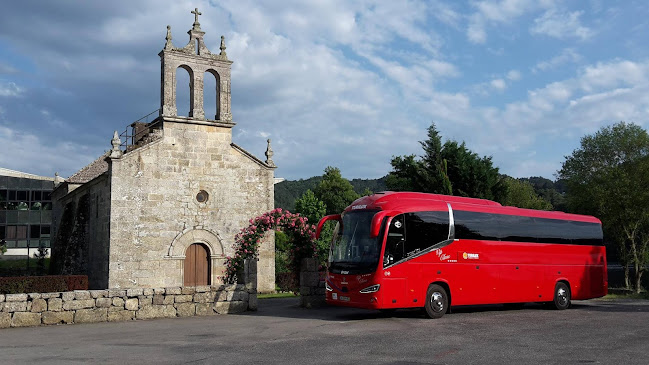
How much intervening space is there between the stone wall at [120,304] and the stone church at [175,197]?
832 centimetres

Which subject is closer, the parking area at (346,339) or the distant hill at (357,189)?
the parking area at (346,339)

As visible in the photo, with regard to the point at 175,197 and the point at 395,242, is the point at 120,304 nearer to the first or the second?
the point at 395,242

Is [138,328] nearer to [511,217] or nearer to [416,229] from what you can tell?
[416,229]

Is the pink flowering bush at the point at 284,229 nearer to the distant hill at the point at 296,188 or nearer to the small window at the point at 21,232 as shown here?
the small window at the point at 21,232

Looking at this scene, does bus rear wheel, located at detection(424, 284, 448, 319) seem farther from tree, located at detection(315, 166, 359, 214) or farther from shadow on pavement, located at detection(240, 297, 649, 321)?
tree, located at detection(315, 166, 359, 214)

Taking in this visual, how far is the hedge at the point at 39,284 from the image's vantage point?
1603 centimetres

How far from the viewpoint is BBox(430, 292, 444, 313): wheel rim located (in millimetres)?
14811

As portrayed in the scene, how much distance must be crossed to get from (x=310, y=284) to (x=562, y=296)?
27.4ft

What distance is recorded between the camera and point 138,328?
43.8 ft

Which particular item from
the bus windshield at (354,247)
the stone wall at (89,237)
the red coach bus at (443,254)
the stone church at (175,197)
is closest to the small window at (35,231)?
the stone wall at (89,237)

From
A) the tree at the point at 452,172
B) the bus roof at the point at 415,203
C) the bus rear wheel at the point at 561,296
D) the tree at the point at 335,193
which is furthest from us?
the tree at the point at 335,193

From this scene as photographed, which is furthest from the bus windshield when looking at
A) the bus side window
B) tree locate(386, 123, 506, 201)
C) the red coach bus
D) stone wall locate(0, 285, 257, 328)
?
tree locate(386, 123, 506, 201)

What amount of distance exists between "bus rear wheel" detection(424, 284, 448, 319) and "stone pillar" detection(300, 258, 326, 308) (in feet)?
14.6

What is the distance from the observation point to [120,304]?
48.8ft
